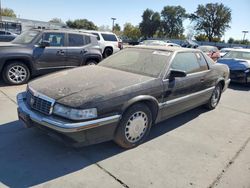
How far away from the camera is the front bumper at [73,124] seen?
2879 mm

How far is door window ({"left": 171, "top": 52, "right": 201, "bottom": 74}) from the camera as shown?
4.34m

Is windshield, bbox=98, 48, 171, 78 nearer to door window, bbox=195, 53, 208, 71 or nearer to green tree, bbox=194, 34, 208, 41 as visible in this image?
door window, bbox=195, 53, 208, 71

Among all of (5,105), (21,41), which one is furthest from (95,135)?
(21,41)

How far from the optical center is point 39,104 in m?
3.22

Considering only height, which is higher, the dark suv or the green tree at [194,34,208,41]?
the green tree at [194,34,208,41]

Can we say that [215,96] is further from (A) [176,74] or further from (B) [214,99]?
(A) [176,74]

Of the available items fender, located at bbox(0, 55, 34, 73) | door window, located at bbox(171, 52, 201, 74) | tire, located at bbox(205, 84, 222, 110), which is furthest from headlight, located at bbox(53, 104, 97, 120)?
fender, located at bbox(0, 55, 34, 73)

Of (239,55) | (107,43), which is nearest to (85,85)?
(107,43)

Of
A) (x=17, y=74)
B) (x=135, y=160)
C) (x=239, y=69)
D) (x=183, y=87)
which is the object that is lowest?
(x=135, y=160)

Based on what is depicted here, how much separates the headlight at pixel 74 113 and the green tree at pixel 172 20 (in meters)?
81.2

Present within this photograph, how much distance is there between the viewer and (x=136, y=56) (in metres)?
Answer: 4.55

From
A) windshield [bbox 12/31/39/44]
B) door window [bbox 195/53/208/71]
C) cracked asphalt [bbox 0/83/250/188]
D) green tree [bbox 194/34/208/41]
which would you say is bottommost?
cracked asphalt [bbox 0/83/250/188]

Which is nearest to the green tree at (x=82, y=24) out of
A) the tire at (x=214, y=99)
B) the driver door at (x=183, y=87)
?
the tire at (x=214, y=99)

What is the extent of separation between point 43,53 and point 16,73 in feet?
3.18
